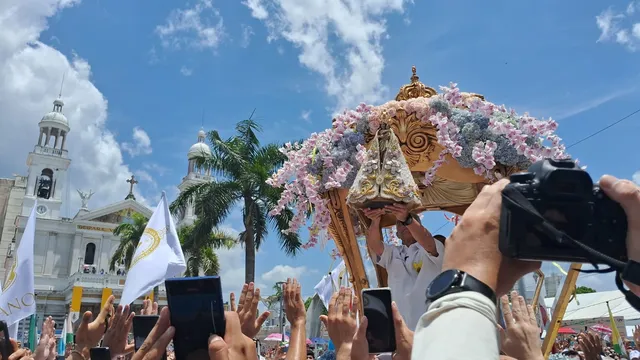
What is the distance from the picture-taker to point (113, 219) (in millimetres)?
45031

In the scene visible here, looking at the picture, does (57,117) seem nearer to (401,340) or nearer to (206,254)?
(206,254)

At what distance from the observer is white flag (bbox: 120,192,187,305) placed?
7.25 meters

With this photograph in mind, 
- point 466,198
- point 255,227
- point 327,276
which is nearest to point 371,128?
point 466,198

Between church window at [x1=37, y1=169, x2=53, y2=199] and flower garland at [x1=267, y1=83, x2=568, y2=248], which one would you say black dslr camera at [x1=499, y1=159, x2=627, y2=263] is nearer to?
flower garland at [x1=267, y1=83, x2=568, y2=248]

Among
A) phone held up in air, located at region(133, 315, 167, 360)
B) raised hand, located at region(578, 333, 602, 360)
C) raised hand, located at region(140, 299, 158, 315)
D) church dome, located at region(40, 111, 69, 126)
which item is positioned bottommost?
raised hand, located at region(578, 333, 602, 360)

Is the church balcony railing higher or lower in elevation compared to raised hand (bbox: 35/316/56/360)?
higher

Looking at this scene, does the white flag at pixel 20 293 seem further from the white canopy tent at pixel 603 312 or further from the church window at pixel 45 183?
the church window at pixel 45 183

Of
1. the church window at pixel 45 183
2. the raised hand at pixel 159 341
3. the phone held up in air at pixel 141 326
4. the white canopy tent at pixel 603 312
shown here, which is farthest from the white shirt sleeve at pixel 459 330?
the church window at pixel 45 183

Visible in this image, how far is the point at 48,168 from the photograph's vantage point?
45219mm

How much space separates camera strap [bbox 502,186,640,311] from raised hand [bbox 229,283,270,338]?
2.06 m

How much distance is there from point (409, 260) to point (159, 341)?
2.88 metres

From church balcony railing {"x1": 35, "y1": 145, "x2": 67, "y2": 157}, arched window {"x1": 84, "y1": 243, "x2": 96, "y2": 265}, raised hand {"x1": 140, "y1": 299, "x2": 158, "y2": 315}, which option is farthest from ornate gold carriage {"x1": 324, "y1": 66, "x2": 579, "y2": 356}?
church balcony railing {"x1": 35, "y1": 145, "x2": 67, "y2": 157}

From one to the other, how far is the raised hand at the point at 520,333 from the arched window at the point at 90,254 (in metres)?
45.5

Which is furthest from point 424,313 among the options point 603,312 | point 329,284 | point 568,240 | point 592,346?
point 603,312
